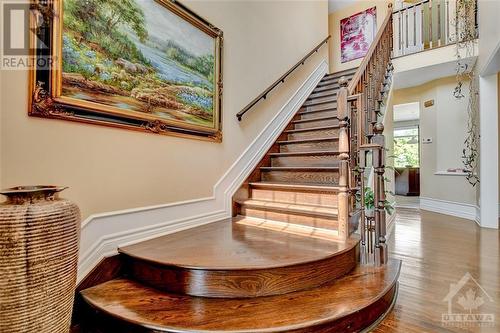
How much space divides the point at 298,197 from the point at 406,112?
7.18m

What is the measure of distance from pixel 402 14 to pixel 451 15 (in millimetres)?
839

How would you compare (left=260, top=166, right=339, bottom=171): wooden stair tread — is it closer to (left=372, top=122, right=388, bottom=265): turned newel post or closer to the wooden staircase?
the wooden staircase

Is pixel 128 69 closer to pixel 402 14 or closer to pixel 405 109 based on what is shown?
pixel 402 14

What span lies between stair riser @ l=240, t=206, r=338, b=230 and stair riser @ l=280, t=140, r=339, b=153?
1.16 m

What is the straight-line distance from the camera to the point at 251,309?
1.44 m

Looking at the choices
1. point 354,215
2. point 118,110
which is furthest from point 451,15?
point 118,110

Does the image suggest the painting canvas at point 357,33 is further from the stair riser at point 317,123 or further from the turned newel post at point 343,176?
the turned newel post at point 343,176

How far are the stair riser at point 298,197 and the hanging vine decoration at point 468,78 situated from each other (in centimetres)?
346

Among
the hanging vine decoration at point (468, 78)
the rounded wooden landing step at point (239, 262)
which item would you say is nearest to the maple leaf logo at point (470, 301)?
the rounded wooden landing step at point (239, 262)

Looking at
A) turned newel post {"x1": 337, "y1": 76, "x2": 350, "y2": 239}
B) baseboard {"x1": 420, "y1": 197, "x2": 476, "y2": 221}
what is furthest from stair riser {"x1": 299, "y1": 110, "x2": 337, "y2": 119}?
baseboard {"x1": 420, "y1": 197, "x2": 476, "y2": 221}

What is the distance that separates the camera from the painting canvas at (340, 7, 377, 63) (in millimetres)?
5871

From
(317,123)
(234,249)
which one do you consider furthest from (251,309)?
(317,123)

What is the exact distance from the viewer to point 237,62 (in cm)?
305

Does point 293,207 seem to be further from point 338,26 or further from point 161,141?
point 338,26
